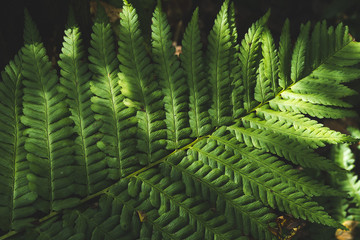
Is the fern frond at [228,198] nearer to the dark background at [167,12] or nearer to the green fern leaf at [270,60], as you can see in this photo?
the green fern leaf at [270,60]

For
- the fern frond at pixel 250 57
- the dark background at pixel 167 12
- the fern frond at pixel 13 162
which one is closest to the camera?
the fern frond at pixel 13 162

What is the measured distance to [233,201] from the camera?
157 centimetres

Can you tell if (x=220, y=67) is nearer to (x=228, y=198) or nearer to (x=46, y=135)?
(x=228, y=198)

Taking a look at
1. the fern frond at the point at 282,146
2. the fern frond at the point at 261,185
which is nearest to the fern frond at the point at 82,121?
the fern frond at the point at 261,185

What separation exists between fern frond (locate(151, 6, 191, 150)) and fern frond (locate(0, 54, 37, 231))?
2.20 feet

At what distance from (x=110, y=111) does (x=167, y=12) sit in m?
1.79

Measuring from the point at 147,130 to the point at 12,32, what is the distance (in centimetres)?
104

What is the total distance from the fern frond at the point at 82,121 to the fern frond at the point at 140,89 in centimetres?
19

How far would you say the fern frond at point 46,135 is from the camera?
1478 millimetres

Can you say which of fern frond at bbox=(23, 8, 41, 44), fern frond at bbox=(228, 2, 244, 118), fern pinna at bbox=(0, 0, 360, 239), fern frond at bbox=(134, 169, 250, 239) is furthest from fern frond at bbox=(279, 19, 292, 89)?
fern frond at bbox=(23, 8, 41, 44)

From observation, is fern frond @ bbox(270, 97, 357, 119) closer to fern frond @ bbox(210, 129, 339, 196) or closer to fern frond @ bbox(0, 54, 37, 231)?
fern frond @ bbox(210, 129, 339, 196)

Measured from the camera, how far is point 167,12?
309 cm

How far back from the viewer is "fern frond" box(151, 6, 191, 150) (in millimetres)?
1688

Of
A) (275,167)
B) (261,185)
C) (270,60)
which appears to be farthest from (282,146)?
(270,60)
